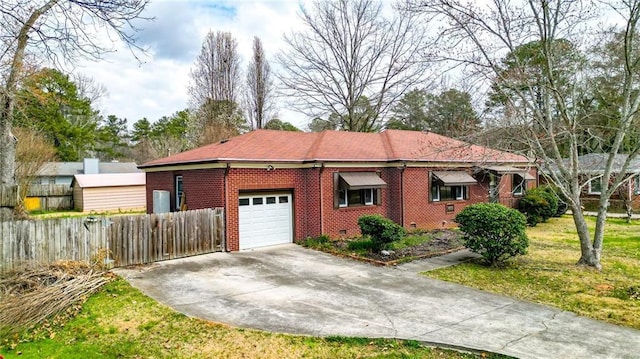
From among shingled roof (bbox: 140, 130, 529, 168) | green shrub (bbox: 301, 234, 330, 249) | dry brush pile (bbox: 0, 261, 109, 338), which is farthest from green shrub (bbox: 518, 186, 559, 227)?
dry brush pile (bbox: 0, 261, 109, 338)

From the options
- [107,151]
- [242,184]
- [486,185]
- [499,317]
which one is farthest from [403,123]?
[107,151]

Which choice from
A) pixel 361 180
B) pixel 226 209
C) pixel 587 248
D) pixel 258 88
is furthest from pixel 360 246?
pixel 258 88

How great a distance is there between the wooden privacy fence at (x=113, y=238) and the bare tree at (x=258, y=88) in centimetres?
2176

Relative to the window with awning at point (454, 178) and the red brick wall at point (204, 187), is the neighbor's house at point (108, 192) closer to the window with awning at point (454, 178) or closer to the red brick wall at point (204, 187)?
the red brick wall at point (204, 187)

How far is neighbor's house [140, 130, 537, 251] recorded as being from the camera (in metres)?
13.1

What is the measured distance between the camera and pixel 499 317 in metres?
6.96

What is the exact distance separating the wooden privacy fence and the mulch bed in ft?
14.2

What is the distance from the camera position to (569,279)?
9484 mm

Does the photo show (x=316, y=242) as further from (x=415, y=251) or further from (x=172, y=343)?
(x=172, y=343)

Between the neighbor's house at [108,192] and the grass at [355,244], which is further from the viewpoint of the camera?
the neighbor's house at [108,192]

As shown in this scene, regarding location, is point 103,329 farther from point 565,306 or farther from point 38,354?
point 565,306

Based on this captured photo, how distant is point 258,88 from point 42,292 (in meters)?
27.3

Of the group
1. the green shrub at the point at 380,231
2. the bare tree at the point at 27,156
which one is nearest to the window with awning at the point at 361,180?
the green shrub at the point at 380,231

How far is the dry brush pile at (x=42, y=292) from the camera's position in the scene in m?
6.50
